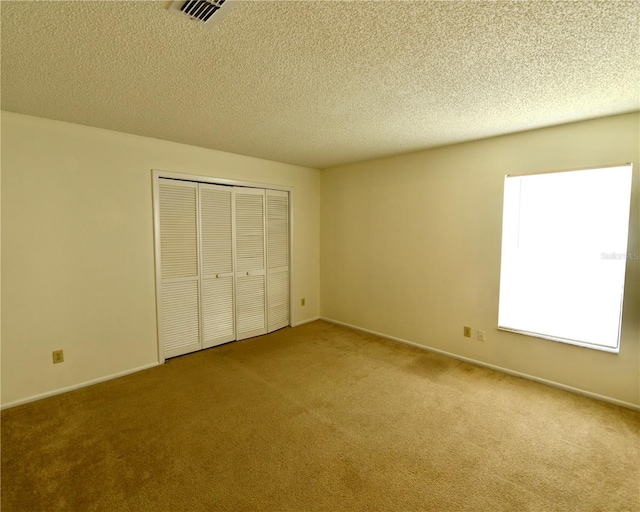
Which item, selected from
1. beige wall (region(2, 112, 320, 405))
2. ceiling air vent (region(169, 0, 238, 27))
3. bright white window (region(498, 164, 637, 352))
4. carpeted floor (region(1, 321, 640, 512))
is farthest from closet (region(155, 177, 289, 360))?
bright white window (region(498, 164, 637, 352))

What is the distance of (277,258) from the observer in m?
4.32

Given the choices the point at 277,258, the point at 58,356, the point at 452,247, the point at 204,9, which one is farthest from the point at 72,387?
the point at 452,247

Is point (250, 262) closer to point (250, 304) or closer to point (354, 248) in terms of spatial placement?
point (250, 304)

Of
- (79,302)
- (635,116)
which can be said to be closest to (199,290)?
(79,302)

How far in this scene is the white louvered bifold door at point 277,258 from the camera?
4.20 meters

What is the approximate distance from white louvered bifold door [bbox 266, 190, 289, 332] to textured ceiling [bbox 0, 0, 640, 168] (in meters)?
1.53

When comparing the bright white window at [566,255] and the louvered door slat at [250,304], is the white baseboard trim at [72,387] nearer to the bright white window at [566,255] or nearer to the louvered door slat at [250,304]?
the louvered door slat at [250,304]

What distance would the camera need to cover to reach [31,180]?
249 cm

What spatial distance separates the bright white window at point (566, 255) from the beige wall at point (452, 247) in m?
0.08

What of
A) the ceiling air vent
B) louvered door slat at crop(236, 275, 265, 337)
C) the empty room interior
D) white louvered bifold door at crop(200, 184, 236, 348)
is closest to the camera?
the ceiling air vent

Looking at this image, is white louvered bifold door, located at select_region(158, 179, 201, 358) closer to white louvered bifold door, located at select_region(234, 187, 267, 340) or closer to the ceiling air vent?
white louvered bifold door, located at select_region(234, 187, 267, 340)

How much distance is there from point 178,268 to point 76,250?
35.9 inches

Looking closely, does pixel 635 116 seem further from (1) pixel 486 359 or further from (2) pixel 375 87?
(1) pixel 486 359

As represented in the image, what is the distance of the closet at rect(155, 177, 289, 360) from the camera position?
3305 mm
